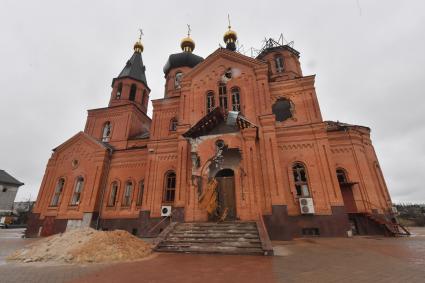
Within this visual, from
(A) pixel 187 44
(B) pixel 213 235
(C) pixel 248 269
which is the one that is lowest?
(C) pixel 248 269

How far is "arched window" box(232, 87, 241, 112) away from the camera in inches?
620

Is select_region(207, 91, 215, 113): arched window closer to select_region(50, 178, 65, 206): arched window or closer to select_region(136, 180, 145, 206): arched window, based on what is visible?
select_region(136, 180, 145, 206): arched window

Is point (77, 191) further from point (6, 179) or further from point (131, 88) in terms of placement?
point (6, 179)

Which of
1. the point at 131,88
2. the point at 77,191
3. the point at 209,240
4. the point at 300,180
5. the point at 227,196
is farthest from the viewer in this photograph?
the point at 131,88

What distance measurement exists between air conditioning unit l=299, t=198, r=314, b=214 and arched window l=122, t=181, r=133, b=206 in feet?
42.0

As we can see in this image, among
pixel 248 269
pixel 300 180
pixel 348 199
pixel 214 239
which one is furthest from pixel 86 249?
pixel 348 199

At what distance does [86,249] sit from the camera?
7457 mm

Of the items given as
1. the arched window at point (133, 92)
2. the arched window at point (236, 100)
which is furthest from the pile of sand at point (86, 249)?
the arched window at point (133, 92)

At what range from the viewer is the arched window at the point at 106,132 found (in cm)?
2253

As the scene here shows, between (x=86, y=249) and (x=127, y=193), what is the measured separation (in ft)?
34.8

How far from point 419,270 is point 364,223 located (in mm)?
10095

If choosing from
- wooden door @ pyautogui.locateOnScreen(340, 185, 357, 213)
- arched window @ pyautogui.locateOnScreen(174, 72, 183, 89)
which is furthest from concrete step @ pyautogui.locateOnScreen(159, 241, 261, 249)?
arched window @ pyautogui.locateOnScreen(174, 72, 183, 89)

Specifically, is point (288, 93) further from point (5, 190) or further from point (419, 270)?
point (5, 190)

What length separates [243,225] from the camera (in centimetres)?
1023
